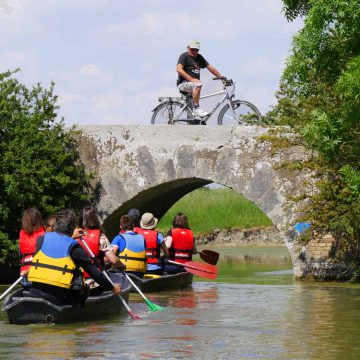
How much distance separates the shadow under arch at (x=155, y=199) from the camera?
22.3 metres

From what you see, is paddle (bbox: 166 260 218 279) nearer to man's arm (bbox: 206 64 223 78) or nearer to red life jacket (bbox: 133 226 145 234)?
red life jacket (bbox: 133 226 145 234)

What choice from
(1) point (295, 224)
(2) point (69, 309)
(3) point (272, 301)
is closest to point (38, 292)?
(2) point (69, 309)

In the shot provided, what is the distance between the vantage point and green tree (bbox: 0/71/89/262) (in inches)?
820

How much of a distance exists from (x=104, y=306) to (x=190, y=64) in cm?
784

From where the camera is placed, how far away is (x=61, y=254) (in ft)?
41.9

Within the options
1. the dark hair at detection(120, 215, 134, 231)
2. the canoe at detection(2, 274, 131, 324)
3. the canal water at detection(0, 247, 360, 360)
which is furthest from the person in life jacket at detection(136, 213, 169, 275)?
the canoe at detection(2, 274, 131, 324)

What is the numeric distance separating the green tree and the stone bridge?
1.61ft

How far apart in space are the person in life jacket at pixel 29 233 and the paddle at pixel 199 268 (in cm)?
576

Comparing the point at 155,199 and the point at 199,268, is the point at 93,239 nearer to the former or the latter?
the point at 199,268

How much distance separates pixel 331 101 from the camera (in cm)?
2023

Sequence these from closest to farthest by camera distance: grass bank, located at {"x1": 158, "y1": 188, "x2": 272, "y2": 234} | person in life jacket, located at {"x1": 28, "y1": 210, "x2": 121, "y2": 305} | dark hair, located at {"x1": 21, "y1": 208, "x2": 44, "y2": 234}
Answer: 1. person in life jacket, located at {"x1": 28, "y1": 210, "x2": 121, "y2": 305}
2. dark hair, located at {"x1": 21, "y1": 208, "x2": 44, "y2": 234}
3. grass bank, located at {"x1": 158, "y1": 188, "x2": 272, "y2": 234}

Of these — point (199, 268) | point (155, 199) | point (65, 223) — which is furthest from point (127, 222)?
point (155, 199)

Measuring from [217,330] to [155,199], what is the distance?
11343 millimetres

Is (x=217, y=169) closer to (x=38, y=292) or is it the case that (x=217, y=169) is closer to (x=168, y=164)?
(x=168, y=164)
